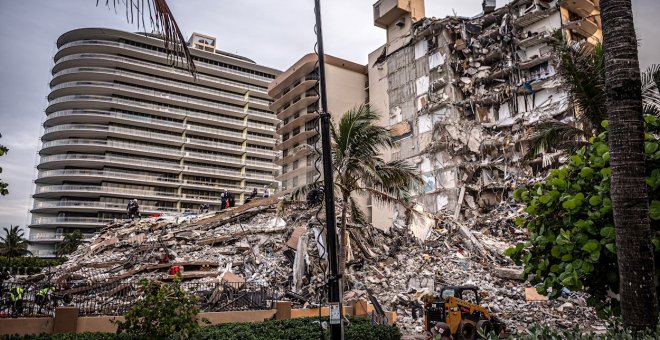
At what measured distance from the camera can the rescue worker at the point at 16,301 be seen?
12305 mm

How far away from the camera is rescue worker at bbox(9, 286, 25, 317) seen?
12305 mm

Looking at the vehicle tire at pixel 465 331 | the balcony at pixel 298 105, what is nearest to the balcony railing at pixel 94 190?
the balcony at pixel 298 105

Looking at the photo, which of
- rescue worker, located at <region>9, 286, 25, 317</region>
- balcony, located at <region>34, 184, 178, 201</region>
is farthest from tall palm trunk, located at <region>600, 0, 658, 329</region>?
balcony, located at <region>34, 184, 178, 201</region>

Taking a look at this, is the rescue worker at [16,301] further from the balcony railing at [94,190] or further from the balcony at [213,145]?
the balcony at [213,145]

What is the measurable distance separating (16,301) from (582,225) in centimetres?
1484

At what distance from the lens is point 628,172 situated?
4.35 metres

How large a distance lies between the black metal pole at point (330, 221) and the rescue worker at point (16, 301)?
10.4 metres

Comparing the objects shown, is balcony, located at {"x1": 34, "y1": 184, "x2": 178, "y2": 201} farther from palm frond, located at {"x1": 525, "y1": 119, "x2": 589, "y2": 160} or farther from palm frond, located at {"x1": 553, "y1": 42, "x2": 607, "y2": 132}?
palm frond, located at {"x1": 553, "y1": 42, "x2": 607, "y2": 132}

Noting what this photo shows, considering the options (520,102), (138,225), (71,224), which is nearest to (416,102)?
(520,102)

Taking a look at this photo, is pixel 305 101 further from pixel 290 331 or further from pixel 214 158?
pixel 290 331

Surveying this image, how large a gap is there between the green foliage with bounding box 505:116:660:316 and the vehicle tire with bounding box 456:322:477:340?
21.5 ft

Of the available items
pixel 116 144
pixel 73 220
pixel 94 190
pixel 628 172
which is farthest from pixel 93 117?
pixel 628 172

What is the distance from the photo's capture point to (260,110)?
271 ft

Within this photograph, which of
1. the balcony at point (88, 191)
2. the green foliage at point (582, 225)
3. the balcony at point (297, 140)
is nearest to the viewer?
the green foliage at point (582, 225)
